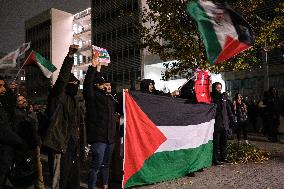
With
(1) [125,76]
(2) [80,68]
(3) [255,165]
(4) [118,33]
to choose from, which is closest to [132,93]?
(3) [255,165]

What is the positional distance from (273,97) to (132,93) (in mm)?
9337

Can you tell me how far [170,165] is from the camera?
278 inches

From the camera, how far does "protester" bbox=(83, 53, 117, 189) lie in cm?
568

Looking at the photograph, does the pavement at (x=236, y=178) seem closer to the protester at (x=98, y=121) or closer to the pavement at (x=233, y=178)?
the pavement at (x=233, y=178)

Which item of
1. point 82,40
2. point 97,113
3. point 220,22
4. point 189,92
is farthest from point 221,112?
point 82,40

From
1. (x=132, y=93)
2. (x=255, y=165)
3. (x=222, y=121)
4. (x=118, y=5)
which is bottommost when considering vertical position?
(x=255, y=165)

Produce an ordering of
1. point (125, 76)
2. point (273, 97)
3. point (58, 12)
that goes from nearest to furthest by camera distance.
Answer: point (273, 97), point (125, 76), point (58, 12)

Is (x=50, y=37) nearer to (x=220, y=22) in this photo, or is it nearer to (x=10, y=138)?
(x=220, y=22)

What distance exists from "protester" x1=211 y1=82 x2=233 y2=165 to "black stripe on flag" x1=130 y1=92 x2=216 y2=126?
0.47 metres

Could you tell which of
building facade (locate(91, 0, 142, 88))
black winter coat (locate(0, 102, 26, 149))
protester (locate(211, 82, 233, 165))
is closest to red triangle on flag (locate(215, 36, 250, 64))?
protester (locate(211, 82, 233, 165))

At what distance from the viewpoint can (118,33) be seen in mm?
54094

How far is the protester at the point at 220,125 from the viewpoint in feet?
28.4

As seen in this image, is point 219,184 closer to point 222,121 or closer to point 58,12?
point 222,121

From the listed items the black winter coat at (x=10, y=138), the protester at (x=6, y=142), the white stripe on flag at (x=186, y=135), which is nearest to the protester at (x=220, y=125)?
the white stripe on flag at (x=186, y=135)
